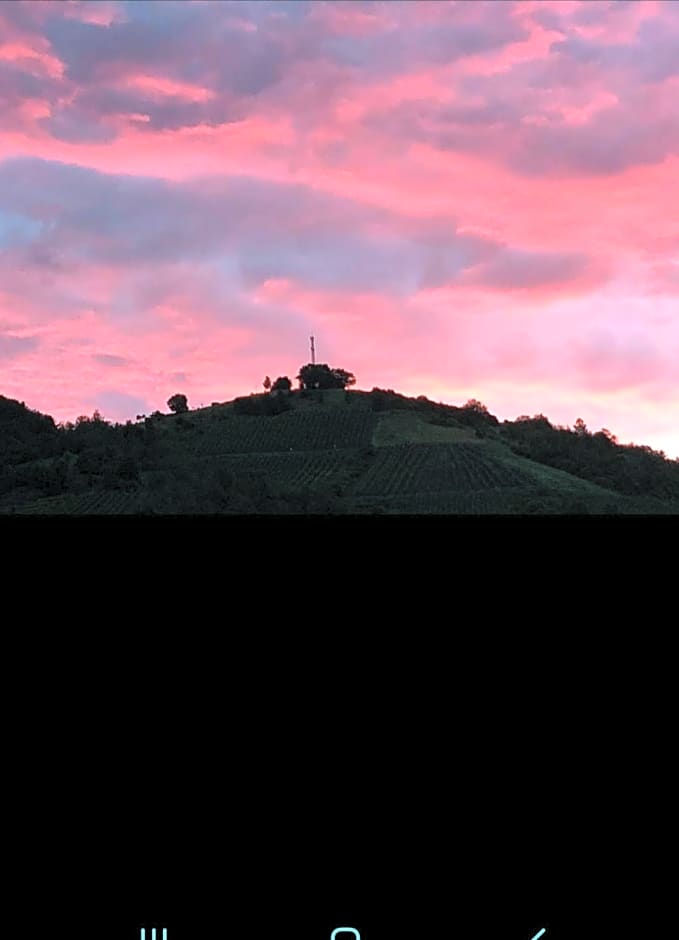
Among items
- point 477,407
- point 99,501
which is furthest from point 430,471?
point 99,501

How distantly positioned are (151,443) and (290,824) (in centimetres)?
1821

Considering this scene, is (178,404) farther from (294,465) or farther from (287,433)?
(287,433)

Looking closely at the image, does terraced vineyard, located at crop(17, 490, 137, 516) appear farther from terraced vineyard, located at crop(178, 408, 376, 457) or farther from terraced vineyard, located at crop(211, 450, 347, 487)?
terraced vineyard, located at crop(178, 408, 376, 457)

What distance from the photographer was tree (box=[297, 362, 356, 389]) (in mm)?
26875

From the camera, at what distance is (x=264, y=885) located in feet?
7.39

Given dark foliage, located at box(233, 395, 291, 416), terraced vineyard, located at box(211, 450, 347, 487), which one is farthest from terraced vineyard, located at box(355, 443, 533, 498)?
dark foliage, located at box(233, 395, 291, 416)

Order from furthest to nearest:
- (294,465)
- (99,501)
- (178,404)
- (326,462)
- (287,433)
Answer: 1. (287,433)
2. (326,462)
3. (294,465)
4. (178,404)
5. (99,501)

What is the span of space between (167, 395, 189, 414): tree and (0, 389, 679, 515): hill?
0.24 metres

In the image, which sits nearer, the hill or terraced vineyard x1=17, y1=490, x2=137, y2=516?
terraced vineyard x1=17, y1=490, x2=137, y2=516

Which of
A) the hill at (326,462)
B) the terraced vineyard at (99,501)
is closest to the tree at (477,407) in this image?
the hill at (326,462)

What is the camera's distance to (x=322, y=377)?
26.8 metres

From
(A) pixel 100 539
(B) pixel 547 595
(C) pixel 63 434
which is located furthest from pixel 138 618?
(C) pixel 63 434

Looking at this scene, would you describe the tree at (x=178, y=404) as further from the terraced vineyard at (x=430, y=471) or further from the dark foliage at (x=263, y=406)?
the terraced vineyard at (x=430, y=471)

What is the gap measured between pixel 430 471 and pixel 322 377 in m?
6.21
